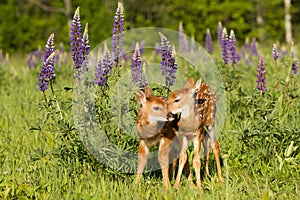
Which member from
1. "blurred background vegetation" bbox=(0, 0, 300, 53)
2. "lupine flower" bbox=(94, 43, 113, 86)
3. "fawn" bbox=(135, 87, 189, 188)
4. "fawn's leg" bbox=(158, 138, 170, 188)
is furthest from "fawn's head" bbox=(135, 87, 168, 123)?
"blurred background vegetation" bbox=(0, 0, 300, 53)

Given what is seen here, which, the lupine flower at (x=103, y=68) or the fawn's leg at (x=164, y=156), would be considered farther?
the lupine flower at (x=103, y=68)

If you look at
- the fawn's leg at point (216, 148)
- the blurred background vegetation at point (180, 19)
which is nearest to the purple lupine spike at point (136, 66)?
the fawn's leg at point (216, 148)

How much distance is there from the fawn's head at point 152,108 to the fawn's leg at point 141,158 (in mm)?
306

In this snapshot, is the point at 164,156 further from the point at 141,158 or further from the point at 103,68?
the point at 103,68

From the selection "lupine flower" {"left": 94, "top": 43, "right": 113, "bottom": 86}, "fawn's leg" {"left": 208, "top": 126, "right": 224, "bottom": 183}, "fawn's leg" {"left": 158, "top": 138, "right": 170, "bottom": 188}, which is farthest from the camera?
"fawn's leg" {"left": 208, "top": 126, "right": 224, "bottom": 183}

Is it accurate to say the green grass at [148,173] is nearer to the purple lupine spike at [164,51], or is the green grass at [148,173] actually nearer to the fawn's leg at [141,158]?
the fawn's leg at [141,158]

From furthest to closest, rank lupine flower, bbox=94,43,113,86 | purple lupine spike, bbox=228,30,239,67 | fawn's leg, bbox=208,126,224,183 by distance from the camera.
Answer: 1. purple lupine spike, bbox=228,30,239,67
2. fawn's leg, bbox=208,126,224,183
3. lupine flower, bbox=94,43,113,86

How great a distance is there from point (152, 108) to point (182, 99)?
0.28 meters

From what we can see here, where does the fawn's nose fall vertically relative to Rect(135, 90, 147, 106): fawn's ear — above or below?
below

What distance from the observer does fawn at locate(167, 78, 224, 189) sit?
13.3 ft

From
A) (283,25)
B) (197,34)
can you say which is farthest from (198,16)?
(283,25)

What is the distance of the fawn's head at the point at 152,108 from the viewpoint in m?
4.02

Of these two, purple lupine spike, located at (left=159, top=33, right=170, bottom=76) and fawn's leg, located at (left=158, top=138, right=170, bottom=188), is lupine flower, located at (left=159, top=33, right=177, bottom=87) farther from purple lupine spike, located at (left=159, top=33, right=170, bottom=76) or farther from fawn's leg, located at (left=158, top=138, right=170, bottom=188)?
fawn's leg, located at (left=158, top=138, right=170, bottom=188)

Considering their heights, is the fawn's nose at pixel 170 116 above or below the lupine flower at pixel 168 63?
below
